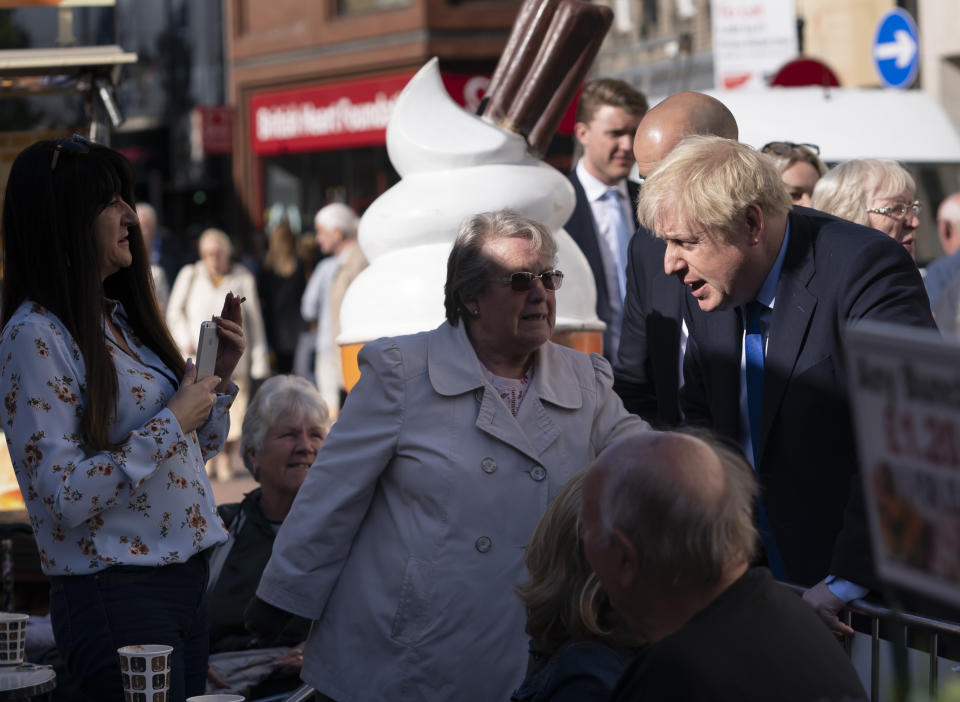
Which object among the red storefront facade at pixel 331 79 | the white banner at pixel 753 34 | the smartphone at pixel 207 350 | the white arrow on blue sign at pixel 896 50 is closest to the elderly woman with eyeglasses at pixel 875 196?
the smartphone at pixel 207 350

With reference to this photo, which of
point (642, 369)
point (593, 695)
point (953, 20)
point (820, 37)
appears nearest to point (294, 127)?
point (820, 37)

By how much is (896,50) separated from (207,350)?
1127 centimetres

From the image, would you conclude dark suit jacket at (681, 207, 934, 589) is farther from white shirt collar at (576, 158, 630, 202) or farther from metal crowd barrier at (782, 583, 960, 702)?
white shirt collar at (576, 158, 630, 202)

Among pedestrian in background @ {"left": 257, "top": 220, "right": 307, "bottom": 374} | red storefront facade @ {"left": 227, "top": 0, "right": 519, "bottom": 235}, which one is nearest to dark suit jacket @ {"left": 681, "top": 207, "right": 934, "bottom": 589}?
pedestrian in background @ {"left": 257, "top": 220, "right": 307, "bottom": 374}

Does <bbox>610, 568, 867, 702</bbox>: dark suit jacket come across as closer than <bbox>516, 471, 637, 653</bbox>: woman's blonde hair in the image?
Yes

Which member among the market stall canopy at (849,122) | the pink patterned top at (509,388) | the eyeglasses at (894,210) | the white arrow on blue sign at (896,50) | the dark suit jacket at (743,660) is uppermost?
the white arrow on blue sign at (896,50)

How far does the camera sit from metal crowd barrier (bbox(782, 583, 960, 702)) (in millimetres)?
2859

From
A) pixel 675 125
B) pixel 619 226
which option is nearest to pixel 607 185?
pixel 619 226

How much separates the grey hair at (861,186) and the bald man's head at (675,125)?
76 centimetres

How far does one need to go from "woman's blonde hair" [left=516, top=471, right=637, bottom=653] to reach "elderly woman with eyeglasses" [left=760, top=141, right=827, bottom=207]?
3.68m

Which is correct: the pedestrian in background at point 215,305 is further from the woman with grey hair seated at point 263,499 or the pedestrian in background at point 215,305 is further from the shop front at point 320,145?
the shop front at point 320,145

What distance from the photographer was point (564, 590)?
2713mm

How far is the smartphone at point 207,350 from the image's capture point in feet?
11.6

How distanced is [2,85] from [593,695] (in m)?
4.41
